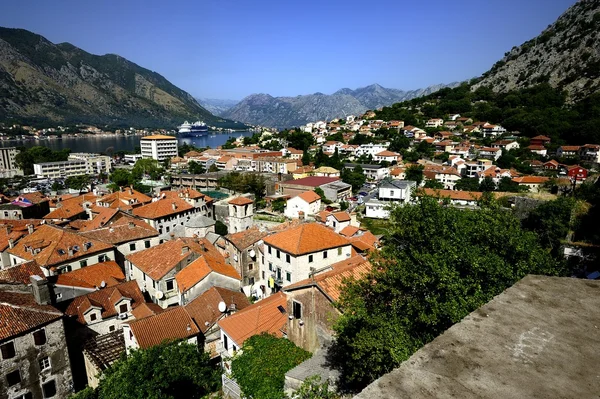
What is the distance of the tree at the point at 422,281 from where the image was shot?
459 inches

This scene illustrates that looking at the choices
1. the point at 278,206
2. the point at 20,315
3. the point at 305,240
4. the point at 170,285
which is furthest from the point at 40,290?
the point at 278,206

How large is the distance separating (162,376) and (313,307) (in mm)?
7862

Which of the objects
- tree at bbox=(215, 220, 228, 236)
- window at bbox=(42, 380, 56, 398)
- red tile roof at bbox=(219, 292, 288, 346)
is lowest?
window at bbox=(42, 380, 56, 398)

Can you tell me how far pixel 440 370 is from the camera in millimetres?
3348

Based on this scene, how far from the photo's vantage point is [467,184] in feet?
243

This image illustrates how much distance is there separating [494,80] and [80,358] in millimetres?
169417

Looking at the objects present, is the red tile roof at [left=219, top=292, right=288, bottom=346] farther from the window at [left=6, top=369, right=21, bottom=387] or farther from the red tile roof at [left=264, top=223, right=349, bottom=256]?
the window at [left=6, top=369, right=21, bottom=387]

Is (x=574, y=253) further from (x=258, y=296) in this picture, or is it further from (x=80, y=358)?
(x=80, y=358)

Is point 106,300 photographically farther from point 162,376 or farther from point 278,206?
point 278,206

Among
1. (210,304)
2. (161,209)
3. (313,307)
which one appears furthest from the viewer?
(161,209)

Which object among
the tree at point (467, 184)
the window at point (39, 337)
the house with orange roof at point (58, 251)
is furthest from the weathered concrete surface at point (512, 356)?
the tree at point (467, 184)

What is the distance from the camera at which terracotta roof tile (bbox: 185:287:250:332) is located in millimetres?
25312

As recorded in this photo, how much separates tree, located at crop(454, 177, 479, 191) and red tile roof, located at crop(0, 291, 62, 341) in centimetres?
7085

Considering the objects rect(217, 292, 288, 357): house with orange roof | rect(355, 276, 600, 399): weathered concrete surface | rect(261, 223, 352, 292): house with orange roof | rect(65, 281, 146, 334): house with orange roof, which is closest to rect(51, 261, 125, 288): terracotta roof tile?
rect(65, 281, 146, 334): house with orange roof
